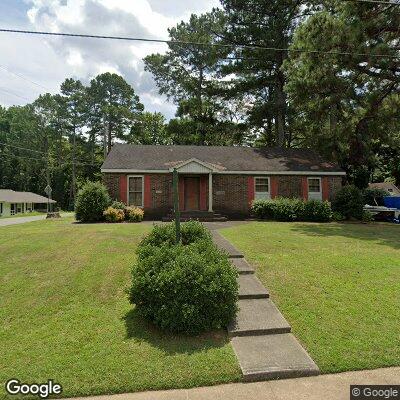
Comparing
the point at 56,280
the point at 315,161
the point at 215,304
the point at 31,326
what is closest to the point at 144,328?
the point at 215,304

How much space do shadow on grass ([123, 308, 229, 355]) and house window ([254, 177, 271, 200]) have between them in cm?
1531

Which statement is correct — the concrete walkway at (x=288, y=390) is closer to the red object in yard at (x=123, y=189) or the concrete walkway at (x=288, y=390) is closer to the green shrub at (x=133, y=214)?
the green shrub at (x=133, y=214)

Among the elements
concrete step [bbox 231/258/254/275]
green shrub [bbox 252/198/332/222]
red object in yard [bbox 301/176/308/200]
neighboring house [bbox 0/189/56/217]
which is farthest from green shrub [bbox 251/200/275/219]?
neighboring house [bbox 0/189/56/217]

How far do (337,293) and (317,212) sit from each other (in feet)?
37.8

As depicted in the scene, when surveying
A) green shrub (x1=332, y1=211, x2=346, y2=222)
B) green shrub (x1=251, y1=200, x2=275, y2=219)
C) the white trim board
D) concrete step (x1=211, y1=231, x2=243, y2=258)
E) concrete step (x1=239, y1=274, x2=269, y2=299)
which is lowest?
concrete step (x1=239, y1=274, x2=269, y2=299)

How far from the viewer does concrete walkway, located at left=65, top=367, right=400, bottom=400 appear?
3.76 meters

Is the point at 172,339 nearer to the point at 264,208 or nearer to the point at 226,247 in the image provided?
the point at 226,247

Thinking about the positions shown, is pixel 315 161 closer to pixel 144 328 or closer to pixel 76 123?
pixel 144 328

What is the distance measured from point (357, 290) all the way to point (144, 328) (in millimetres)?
4132

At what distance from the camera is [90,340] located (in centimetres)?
480

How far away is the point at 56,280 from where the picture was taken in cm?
677

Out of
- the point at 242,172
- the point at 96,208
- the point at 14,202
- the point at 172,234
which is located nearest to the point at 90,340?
the point at 172,234

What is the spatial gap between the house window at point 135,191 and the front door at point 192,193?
2640 mm

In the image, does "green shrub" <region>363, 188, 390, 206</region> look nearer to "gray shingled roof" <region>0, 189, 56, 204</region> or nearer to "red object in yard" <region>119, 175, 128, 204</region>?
"red object in yard" <region>119, 175, 128, 204</region>
